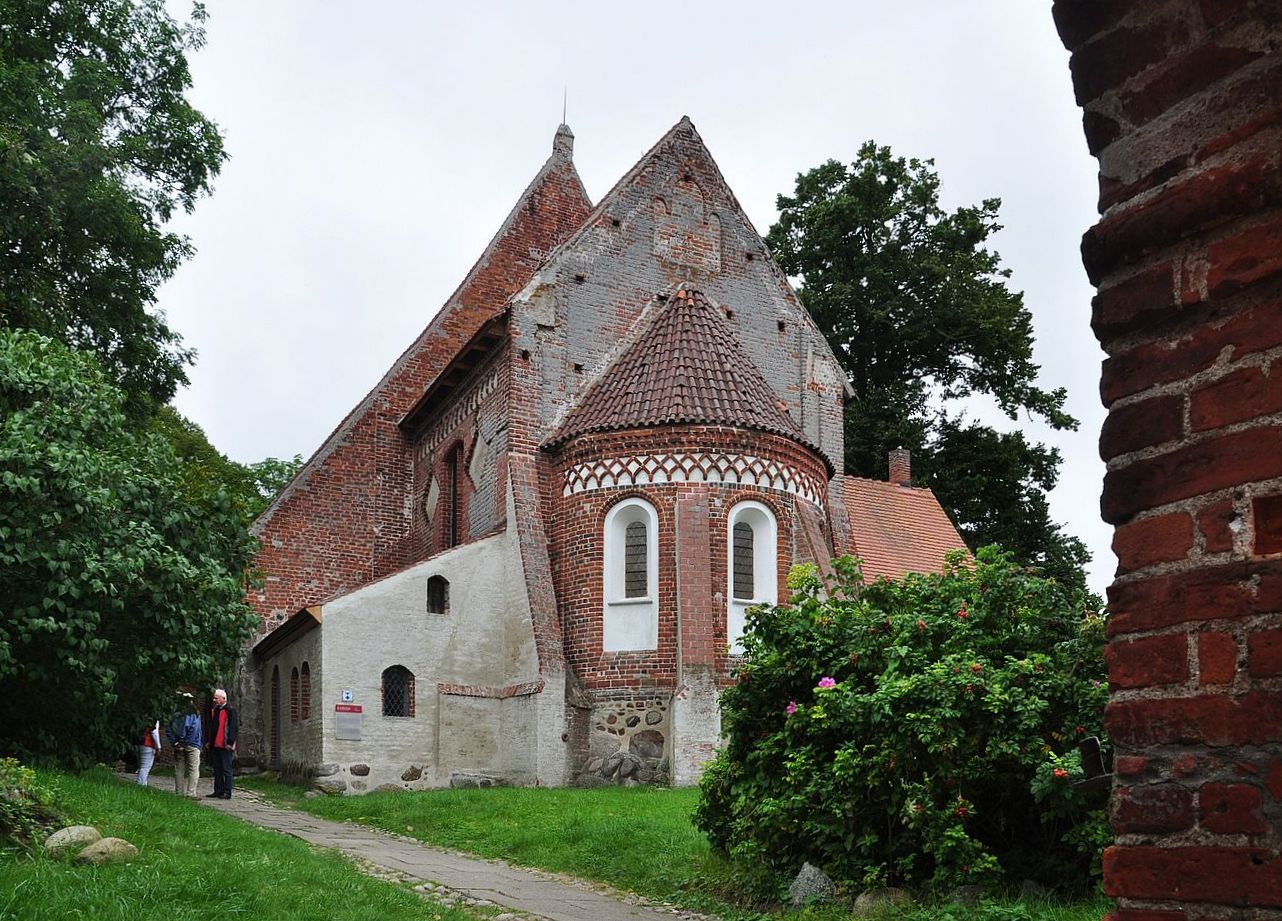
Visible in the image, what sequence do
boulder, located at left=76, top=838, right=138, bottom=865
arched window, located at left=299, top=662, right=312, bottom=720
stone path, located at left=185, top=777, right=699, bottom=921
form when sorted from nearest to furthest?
1. boulder, located at left=76, top=838, right=138, bottom=865
2. stone path, located at left=185, top=777, right=699, bottom=921
3. arched window, located at left=299, top=662, right=312, bottom=720

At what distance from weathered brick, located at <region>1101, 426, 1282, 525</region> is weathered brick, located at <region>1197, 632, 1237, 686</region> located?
0.98 feet

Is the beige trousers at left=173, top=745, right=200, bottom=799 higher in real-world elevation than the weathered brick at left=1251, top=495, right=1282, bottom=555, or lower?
lower

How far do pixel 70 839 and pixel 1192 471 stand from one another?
8.43 metres

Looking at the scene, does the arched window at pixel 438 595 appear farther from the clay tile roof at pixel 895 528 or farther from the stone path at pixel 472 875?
the clay tile roof at pixel 895 528

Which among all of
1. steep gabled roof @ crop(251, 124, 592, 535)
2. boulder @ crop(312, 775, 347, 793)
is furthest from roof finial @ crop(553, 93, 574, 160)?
boulder @ crop(312, 775, 347, 793)

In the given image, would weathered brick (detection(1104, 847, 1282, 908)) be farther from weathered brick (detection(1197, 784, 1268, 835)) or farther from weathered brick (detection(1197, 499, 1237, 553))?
weathered brick (detection(1197, 499, 1237, 553))

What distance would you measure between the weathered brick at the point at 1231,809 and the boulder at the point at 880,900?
658 centimetres

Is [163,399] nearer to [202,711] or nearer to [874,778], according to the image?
[202,711]

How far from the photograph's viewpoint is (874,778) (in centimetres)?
923

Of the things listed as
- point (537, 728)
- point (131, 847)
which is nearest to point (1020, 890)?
point (131, 847)

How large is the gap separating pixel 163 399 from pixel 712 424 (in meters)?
11.0

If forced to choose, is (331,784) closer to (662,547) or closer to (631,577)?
(631,577)

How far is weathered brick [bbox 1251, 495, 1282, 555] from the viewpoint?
2.52 m

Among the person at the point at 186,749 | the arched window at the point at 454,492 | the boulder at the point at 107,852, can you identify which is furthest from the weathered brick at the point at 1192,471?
the arched window at the point at 454,492
